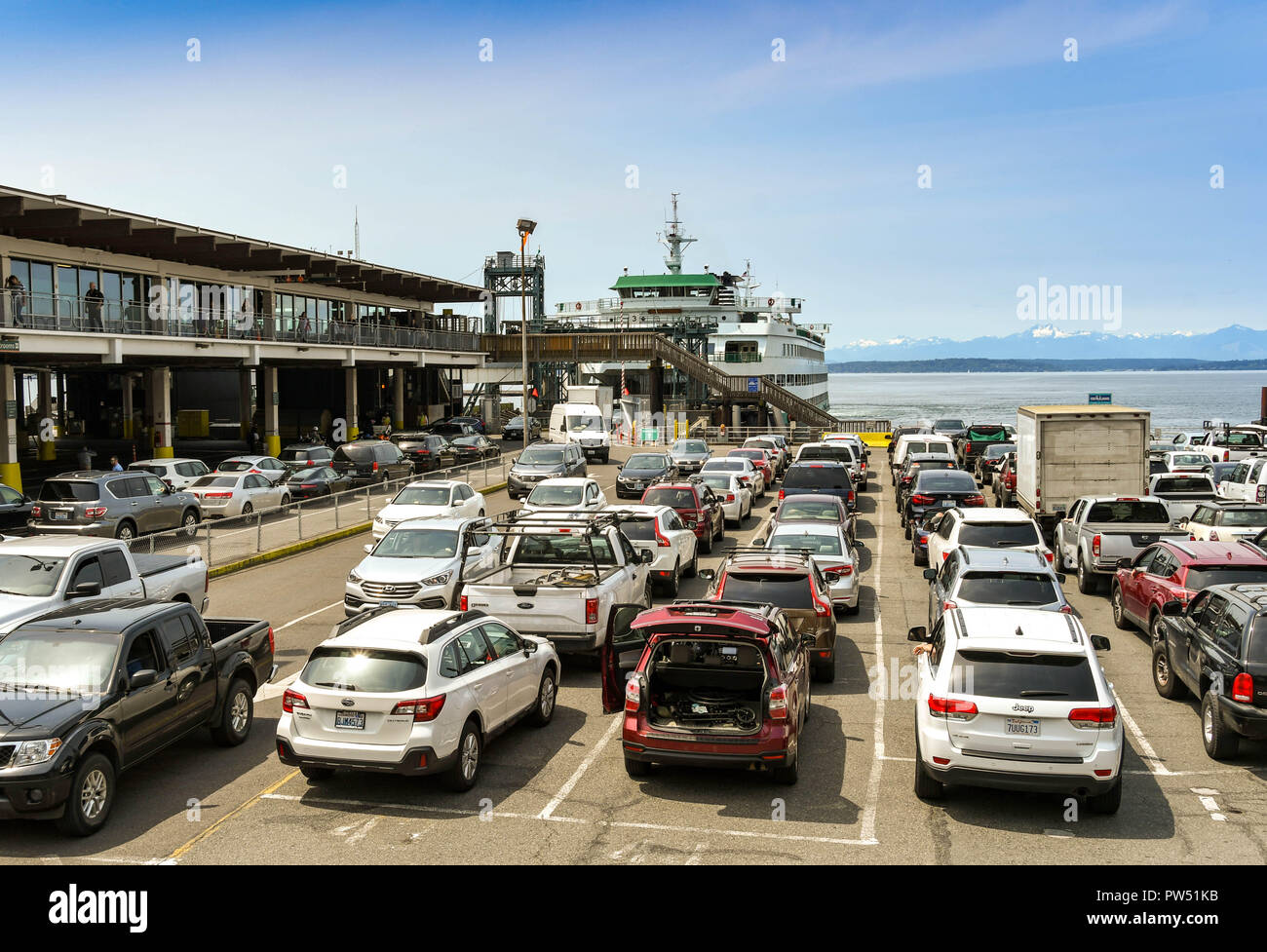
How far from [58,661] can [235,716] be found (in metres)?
2.11

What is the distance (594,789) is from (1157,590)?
28.6 feet

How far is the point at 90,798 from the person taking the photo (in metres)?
8.91

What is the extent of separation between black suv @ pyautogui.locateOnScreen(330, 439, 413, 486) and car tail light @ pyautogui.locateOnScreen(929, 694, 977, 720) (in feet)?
95.3

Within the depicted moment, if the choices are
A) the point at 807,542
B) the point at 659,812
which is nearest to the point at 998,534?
the point at 807,542

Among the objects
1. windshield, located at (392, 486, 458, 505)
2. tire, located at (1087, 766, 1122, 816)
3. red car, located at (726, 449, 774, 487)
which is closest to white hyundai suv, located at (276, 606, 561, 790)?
tire, located at (1087, 766, 1122, 816)

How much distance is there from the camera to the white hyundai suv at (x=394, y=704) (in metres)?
9.45

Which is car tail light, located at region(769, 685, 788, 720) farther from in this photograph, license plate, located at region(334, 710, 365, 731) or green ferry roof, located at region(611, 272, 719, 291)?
green ferry roof, located at region(611, 272, 719, 291)

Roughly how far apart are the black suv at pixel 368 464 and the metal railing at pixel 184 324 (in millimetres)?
6999

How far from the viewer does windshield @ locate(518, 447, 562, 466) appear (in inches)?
1356

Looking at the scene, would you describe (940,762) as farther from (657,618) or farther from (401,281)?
(401,281)

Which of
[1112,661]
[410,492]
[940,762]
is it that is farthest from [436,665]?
A: [410,492]

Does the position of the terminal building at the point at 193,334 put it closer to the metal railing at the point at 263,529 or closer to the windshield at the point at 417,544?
the metal railing at the point at 263,529

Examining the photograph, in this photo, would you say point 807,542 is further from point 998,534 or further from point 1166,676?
point 1166,676

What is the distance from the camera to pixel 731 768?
33.3 feet
